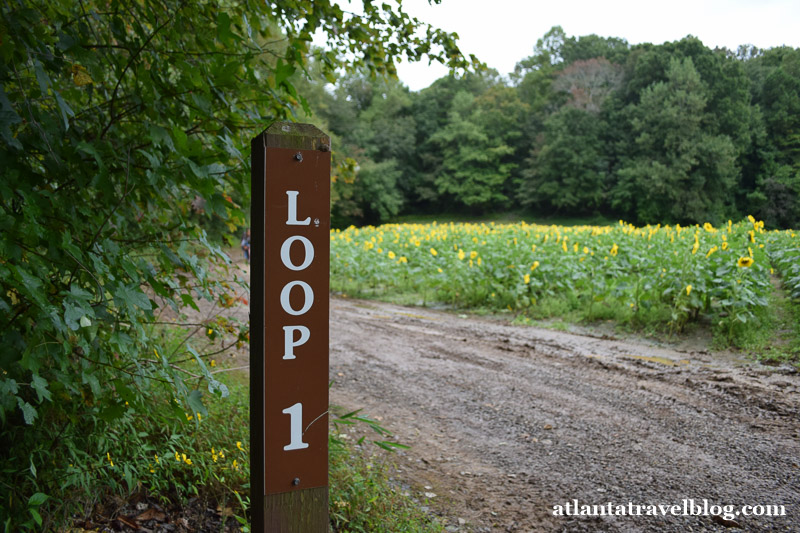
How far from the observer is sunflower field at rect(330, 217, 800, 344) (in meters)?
6.09

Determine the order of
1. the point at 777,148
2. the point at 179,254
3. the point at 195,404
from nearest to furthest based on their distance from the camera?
the point at 195,404
the point at 179,254
the point at 777,148

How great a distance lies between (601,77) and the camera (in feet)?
131

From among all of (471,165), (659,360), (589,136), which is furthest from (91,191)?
(471,165)

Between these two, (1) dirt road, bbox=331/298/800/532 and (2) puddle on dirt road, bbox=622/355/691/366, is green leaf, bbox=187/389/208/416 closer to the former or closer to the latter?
(1) dirt road, bbox=331/298/800/532

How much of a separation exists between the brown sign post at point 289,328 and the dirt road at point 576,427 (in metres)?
1.35

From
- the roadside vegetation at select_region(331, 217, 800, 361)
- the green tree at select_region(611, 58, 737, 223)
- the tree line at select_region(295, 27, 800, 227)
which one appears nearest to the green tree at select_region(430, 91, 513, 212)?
the tree line at select_region(295, 27, 800, 227)

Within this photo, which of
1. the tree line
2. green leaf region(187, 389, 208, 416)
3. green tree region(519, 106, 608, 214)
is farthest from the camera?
green tree region(519, 106, 608, 214)

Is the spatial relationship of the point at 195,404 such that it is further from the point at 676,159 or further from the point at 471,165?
the point at 471,165

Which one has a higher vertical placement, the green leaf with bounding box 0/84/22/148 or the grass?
the grass

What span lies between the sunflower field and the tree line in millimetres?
9712

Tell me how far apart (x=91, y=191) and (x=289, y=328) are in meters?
1.52

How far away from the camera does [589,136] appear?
36750 millimetres

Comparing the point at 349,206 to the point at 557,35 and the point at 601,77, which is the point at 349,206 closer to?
the point at 601,77

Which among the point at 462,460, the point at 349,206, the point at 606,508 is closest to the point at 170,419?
the point at 462,460
